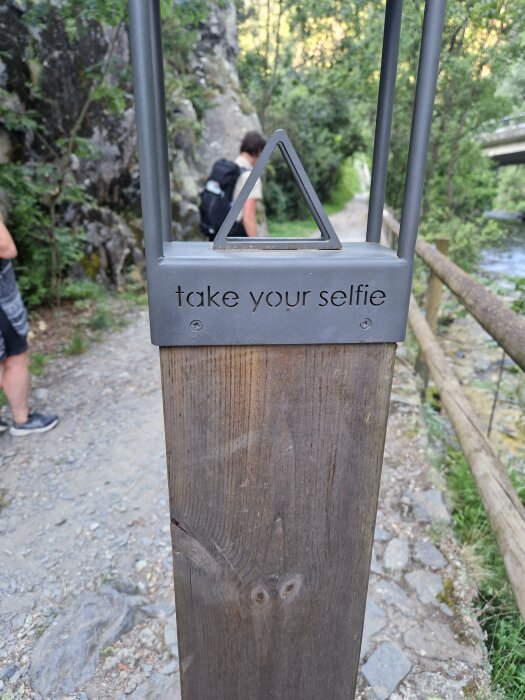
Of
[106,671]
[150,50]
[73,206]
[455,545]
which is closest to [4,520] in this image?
[106,671]

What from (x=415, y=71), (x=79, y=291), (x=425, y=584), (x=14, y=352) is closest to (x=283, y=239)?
(x=425, y=584)

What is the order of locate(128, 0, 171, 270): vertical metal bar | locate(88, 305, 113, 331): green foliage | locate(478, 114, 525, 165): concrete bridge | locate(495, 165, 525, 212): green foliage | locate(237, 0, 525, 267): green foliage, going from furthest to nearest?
1. locate(478, 114, 525, 165): concrete bridge
2. locate(495, 165, 525, 212): green foliage
3. locate(237, 0, 525, 267): green foliage
4. locate(88, 305, 113, 331): green foliage
5. locate(128, 0, 171, 270): vertical metal bar

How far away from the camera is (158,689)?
68.5 inches

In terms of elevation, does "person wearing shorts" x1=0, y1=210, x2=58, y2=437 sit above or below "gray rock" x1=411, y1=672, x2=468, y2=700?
above

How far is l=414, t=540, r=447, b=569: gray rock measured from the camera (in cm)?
231

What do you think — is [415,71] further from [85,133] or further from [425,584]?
[425,584]

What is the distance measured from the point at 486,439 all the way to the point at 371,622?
3.17 feet

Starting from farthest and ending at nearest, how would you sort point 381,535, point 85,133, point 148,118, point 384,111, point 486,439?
1. point 85,133
2. point 381,535
3. point 486,439
4. point 384,111
5. point 148,118

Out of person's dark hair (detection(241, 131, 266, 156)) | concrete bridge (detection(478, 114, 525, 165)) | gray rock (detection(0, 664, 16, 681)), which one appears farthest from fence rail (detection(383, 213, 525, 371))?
concrete bridge (detection(478, 114, 525, 165))

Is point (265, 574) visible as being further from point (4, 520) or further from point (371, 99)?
point (371, 99)

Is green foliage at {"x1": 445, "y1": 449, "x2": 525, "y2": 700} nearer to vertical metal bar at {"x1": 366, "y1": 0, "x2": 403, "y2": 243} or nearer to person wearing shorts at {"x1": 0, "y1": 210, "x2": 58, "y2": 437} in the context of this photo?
vertical metal bar at {"x1": 366, "y1": 0, "x2": 403, "y2": 243}

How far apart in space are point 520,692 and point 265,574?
1237 millimetres

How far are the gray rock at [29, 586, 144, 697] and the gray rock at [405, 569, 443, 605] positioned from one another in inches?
46.2

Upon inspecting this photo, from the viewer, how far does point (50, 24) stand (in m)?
4.88
